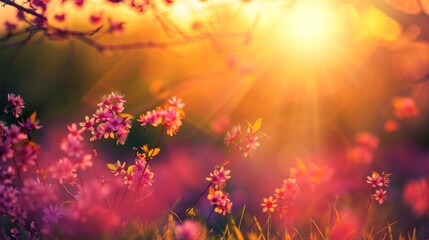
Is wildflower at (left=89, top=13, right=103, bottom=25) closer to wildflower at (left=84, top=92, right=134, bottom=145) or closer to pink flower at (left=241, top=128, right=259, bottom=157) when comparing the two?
wildflower at (left=84, top=92, right=134, bottom=145)

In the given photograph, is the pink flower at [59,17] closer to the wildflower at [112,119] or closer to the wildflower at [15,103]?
the wildflower at [15,103]

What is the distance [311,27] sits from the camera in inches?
269

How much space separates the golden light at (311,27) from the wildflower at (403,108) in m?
2.06

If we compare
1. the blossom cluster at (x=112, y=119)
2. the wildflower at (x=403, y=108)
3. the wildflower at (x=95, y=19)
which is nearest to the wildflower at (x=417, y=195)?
the wildflower at (x=403, y=108)

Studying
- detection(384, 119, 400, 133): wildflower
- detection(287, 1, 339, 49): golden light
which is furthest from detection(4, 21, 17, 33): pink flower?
detection(384, 119, 400, 133): wildflower

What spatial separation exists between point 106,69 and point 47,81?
52.0 inches

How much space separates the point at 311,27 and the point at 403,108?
2923mm

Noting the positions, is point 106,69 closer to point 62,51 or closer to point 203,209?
point 62,51

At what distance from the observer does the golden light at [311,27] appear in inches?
233

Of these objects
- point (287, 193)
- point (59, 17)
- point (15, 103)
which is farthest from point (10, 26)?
point (287, 193)

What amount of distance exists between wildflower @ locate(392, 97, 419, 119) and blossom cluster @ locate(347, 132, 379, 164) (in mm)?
670

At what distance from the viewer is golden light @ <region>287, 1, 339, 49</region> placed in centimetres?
591

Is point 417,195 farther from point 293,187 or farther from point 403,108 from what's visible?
point 293,187

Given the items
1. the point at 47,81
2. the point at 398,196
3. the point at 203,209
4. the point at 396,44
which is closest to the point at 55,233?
the point at 203,209
